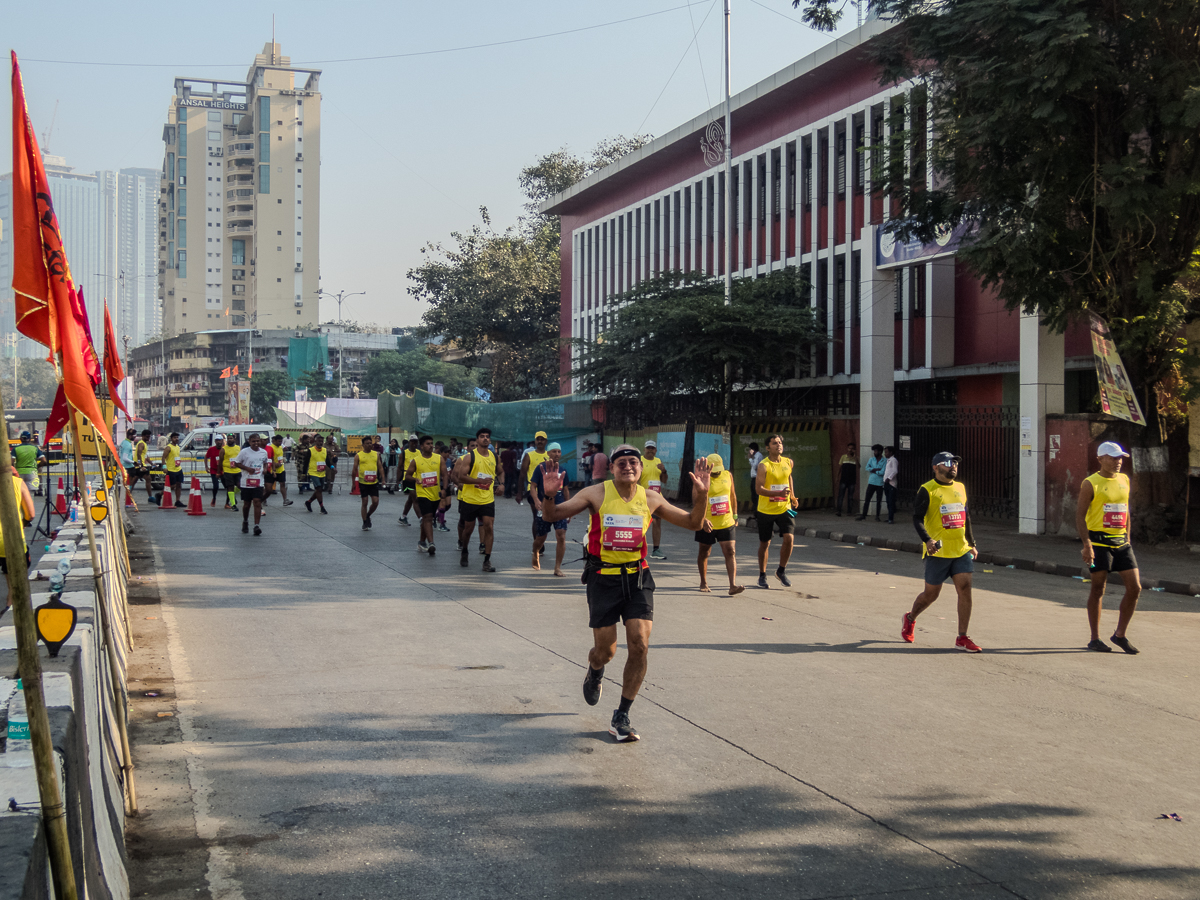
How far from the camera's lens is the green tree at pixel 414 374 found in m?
94.2

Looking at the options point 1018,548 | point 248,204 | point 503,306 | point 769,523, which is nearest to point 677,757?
point 769,523

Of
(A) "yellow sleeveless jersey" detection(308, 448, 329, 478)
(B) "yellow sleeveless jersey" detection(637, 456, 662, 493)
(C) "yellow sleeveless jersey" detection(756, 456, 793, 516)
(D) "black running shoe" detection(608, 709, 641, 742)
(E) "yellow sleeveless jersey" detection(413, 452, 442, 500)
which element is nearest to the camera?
(D) "black running shoe" detection(608, 709, 641, 742)

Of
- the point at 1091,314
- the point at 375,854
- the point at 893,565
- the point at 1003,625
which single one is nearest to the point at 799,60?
the point at 1091,314

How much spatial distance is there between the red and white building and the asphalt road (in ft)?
36.1

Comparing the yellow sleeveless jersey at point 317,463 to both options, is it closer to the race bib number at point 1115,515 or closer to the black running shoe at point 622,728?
the race bib number at point 1115,515

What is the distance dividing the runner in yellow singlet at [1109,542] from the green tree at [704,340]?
1630cm

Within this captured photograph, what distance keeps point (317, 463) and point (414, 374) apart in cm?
7551

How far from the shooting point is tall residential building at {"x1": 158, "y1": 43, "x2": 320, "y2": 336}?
12544cm

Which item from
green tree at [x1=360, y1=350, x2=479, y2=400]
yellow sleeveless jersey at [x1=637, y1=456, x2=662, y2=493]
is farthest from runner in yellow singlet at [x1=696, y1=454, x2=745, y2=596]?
green tree at [x1=360, y1=350, x2=479, y2=400]

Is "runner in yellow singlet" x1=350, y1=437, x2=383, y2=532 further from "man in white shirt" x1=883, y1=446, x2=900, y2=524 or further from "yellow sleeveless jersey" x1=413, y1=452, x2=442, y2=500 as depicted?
"man in white shirt" x1=883, y1=446, x2=900, y2=524

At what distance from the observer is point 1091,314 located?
695 inches

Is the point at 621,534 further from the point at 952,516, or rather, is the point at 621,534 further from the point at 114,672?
the point at 952,516

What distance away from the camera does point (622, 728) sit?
6316 millimetres

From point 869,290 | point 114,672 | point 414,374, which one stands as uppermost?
point 414,374
